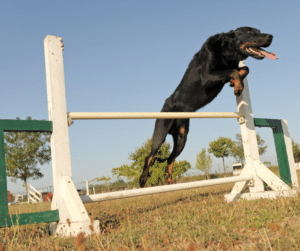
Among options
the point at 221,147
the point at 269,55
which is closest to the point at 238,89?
the point at 269,55

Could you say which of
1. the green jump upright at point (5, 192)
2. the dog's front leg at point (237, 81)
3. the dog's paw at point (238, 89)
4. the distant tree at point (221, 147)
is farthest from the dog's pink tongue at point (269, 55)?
the distant tree at point (221, 147)

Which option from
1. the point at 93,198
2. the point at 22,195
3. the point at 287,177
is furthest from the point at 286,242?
the point at 22,195

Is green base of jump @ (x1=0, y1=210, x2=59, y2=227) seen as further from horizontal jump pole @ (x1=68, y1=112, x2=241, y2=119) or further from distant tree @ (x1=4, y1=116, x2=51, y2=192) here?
distant tree @ (x1=4, y1=116, x2=51, y2=192)

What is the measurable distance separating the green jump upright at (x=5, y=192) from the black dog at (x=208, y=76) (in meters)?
1.67

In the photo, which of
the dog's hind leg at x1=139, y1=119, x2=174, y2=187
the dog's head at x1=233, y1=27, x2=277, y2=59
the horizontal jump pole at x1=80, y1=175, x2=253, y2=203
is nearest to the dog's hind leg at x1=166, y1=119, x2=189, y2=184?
the dog's hind leg at x1=139, y1=119, x2=174, y2=187

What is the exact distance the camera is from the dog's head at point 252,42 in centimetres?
326

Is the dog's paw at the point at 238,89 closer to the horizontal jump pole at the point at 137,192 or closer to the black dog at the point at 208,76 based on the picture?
the black dog at the point at 208,76

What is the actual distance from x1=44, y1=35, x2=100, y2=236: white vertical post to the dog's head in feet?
7.32

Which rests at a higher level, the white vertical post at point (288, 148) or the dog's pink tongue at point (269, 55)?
the dog's pink tongue at point (269, 55)

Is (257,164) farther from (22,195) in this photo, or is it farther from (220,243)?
(22,195)

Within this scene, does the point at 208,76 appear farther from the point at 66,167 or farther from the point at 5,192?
the point at 5,192

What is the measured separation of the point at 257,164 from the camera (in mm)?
3199

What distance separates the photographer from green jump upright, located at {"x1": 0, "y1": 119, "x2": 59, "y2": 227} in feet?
6.16

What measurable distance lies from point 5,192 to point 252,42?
3.11 metres
